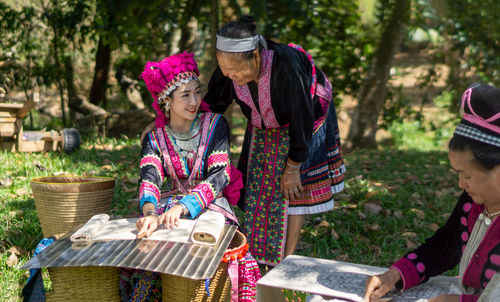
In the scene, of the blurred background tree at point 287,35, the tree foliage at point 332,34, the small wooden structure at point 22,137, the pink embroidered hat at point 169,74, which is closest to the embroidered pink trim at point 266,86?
the pink embroidered hat at point 169,74

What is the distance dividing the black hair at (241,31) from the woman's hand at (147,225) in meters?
1.08

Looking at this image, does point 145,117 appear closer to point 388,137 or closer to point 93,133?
point 93,133

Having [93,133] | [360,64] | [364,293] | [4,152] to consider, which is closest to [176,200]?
[364,293]

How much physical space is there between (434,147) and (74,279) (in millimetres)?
11458

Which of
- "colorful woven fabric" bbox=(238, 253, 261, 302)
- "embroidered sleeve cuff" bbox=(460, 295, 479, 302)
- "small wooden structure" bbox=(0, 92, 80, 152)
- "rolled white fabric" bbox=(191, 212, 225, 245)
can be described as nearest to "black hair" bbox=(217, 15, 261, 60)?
"rolled white fabric" bbox=(191, 212, 225, 245)

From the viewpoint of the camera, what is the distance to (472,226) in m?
2.23

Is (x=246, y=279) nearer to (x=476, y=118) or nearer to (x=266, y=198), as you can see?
(x=266, y=198)

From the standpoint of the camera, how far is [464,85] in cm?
1145

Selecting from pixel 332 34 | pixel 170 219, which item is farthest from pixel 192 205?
pixel 332 34

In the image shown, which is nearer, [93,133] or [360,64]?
[93,133]

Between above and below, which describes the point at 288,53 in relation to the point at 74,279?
above

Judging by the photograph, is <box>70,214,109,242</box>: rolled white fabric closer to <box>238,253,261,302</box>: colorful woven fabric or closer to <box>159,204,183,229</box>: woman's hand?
<box>159,204,183,229</box>: woman's hand

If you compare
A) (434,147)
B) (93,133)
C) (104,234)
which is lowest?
(434,147)

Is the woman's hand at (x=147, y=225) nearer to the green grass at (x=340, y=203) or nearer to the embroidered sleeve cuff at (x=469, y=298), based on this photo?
the green grass at (x=340, y=203)
